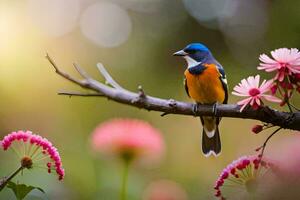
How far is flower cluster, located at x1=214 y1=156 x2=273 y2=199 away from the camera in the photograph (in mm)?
809

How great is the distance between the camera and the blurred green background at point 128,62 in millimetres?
2328

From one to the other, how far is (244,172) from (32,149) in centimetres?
30

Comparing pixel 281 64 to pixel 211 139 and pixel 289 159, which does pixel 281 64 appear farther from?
pixel 211 139

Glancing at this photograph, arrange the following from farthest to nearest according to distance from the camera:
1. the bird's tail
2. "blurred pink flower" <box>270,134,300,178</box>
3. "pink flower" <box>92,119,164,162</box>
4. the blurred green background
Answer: the blurred green background < the bird's tail < "pink flower" <box>92,119,164,162</box> < "blurred pink flower" <box>270,134,300,178</box>

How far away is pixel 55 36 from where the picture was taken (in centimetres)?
477

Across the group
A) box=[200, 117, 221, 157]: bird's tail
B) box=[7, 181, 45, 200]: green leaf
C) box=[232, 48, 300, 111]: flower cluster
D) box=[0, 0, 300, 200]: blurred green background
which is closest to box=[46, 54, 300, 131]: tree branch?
box=[232, 48, 300, 111]: flower cluster

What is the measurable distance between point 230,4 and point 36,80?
1867 millimetres

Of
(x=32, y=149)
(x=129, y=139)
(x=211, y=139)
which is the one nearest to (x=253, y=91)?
(x=32, y=149)

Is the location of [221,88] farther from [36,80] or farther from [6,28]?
[6,28]

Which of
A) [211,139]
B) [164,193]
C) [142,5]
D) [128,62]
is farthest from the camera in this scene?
[142,5]

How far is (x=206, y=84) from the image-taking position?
1.94 m

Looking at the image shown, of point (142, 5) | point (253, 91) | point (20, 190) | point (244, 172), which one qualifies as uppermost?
point (142, 5)

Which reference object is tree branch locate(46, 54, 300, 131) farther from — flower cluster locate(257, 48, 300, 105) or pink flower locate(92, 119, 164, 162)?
pink flower locate(92, 119, 164, 162)

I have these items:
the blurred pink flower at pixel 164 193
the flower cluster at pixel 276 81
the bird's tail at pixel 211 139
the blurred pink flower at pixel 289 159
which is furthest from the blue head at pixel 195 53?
the flower cluster at pixel 276 81
